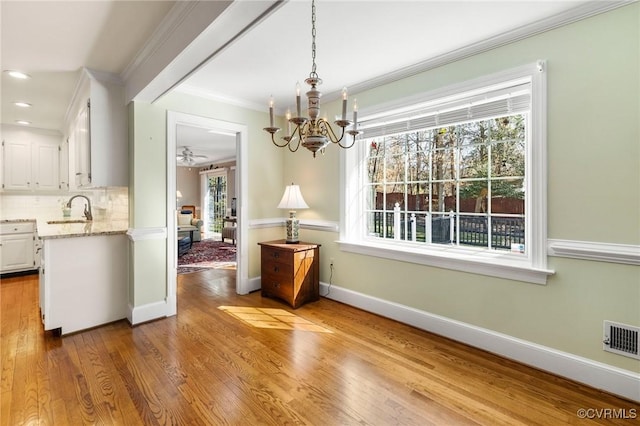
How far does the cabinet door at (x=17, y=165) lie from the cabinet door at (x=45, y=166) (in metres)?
0.08

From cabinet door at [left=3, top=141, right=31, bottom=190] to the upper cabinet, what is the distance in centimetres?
297

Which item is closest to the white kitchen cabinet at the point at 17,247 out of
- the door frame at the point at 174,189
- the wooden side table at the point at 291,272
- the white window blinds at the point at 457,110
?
the door frame at the point at 174,189

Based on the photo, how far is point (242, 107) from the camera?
391cm

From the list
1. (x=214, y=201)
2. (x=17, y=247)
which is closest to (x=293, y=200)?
(x=17, y=247)

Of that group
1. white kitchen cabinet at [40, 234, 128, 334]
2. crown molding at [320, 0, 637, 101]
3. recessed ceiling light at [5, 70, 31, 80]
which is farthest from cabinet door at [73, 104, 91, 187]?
crown molding at [320, 0, 637, 101]

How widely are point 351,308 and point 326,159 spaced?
181cm

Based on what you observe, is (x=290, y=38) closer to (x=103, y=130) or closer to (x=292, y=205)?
(x=292, y=205)

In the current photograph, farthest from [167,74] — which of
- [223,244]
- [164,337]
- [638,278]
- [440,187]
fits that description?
A: [223,244]

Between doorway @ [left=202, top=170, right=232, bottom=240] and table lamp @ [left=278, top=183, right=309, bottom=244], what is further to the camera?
doorway @ [left=202, top=170, right=232, bottom=240]

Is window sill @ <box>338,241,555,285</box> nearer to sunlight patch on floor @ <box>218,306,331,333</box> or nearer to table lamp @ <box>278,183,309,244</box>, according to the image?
table lamp @ <box>278,183,309,244</box>

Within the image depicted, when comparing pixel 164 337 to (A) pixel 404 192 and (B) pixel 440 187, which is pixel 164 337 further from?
(B) pixel 440 187

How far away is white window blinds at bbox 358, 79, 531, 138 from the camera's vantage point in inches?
93.2

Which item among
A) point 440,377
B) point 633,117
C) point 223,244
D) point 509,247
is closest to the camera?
point 633,117

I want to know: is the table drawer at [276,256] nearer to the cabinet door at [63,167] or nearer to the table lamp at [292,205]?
the table lamp at [292,205]
